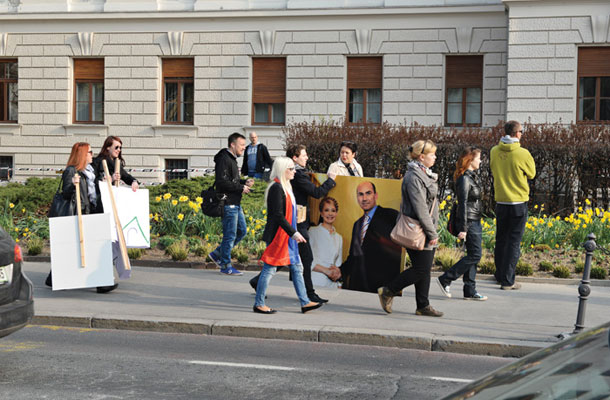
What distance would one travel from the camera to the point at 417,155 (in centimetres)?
852

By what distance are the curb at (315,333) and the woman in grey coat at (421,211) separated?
0.99 meters

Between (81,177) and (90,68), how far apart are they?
1803cm

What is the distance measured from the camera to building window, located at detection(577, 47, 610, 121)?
882 inches

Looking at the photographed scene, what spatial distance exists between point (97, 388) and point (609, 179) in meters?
11.5

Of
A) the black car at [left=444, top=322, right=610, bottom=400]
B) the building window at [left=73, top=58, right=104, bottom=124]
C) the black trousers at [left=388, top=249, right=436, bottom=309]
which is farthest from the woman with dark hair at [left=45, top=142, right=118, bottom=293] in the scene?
the building window at [left=73, top=58, right=104, bottom=124]

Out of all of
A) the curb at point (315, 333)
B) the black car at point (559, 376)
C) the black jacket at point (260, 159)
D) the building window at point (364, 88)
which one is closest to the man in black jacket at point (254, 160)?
the black jacket at point (260, 159)

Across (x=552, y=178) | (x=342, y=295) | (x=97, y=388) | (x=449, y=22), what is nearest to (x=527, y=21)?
(x=449, y=22)

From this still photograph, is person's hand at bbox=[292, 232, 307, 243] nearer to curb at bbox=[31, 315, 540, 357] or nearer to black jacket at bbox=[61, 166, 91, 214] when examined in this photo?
curb at bbox=[31, 315, 540, 357]

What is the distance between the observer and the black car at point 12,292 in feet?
20.0

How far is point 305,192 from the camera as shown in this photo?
905cm

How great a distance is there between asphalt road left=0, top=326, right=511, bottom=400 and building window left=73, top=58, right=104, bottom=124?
19.7 metres

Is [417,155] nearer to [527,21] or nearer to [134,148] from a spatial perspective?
[527,21]

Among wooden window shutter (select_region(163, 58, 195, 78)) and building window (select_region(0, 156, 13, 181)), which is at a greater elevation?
wooden window shutter (select_region(163, 58, 195, 78))

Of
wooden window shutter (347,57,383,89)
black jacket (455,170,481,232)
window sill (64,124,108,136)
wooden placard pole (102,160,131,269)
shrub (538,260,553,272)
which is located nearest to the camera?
black jacket (455,170,481,232)
